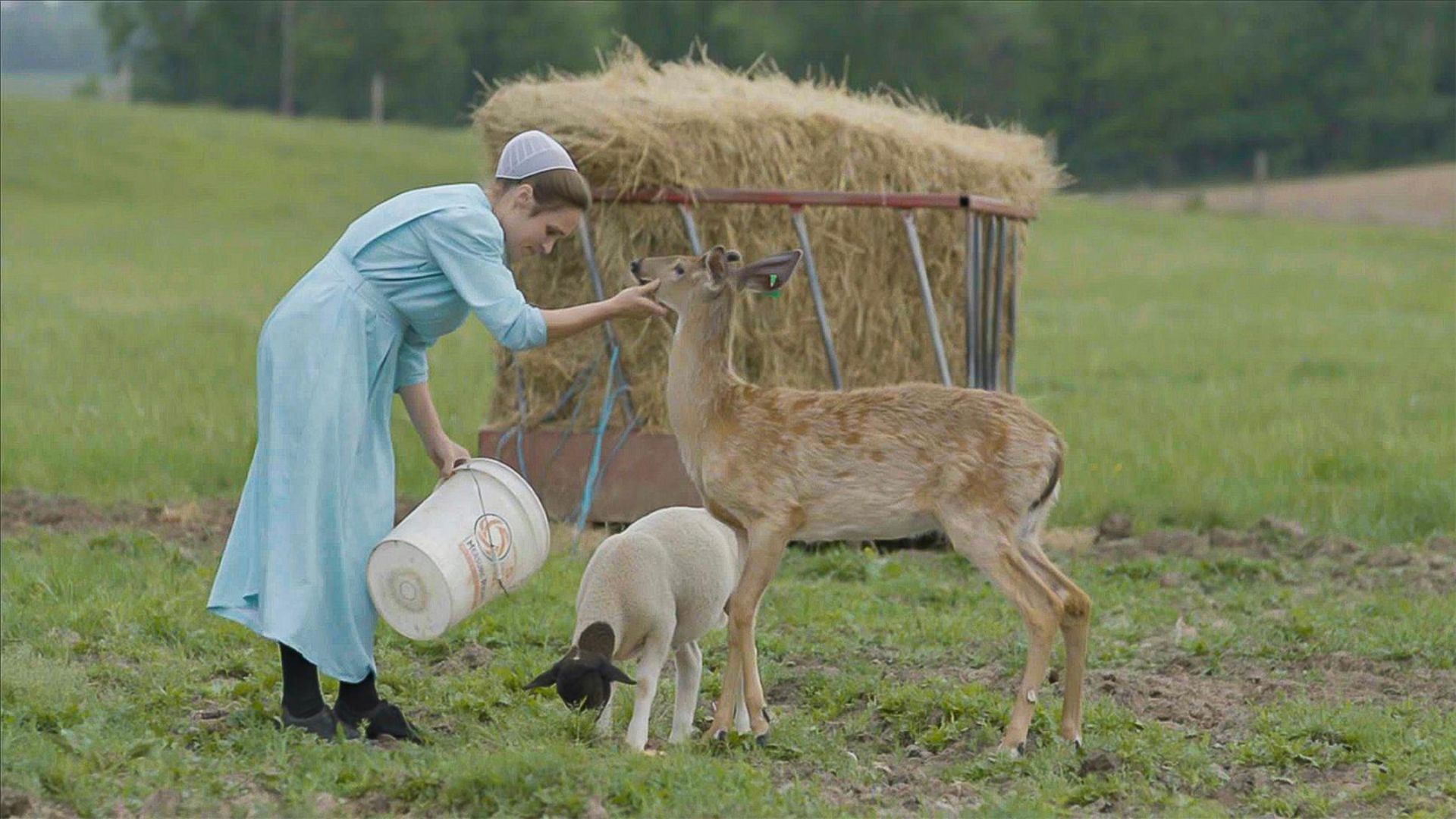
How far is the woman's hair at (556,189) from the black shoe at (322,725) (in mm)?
1747

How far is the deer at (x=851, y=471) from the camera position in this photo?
6484mm

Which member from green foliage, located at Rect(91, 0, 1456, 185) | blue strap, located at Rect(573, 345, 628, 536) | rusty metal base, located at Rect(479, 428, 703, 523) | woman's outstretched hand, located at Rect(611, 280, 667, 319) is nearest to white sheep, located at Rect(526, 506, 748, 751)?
woman's outstretched hand, located at Rect(611, 280, 667, 319)

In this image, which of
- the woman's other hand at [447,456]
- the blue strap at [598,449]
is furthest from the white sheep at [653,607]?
the blue strap at [598,449]

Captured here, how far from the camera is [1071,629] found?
6.55 meters

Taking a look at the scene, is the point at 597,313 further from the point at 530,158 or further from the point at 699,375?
the point at 699,375

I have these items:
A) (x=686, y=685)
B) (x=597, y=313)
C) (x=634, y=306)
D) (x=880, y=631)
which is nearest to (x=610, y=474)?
(x=880, y=631)

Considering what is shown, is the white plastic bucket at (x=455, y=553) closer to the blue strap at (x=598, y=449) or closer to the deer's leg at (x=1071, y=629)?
the deer's leg at (x=1071, y=629)

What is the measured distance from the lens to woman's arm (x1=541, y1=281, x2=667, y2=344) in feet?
20.2

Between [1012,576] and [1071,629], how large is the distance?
0.29 metres

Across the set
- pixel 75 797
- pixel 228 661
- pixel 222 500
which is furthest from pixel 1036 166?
pixel 75 797

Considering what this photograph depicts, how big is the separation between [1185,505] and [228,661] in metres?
5.73

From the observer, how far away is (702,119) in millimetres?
10180

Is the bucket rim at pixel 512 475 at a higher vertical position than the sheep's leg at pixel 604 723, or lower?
higher

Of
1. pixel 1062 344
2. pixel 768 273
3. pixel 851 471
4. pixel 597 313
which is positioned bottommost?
pixel 1062 344
